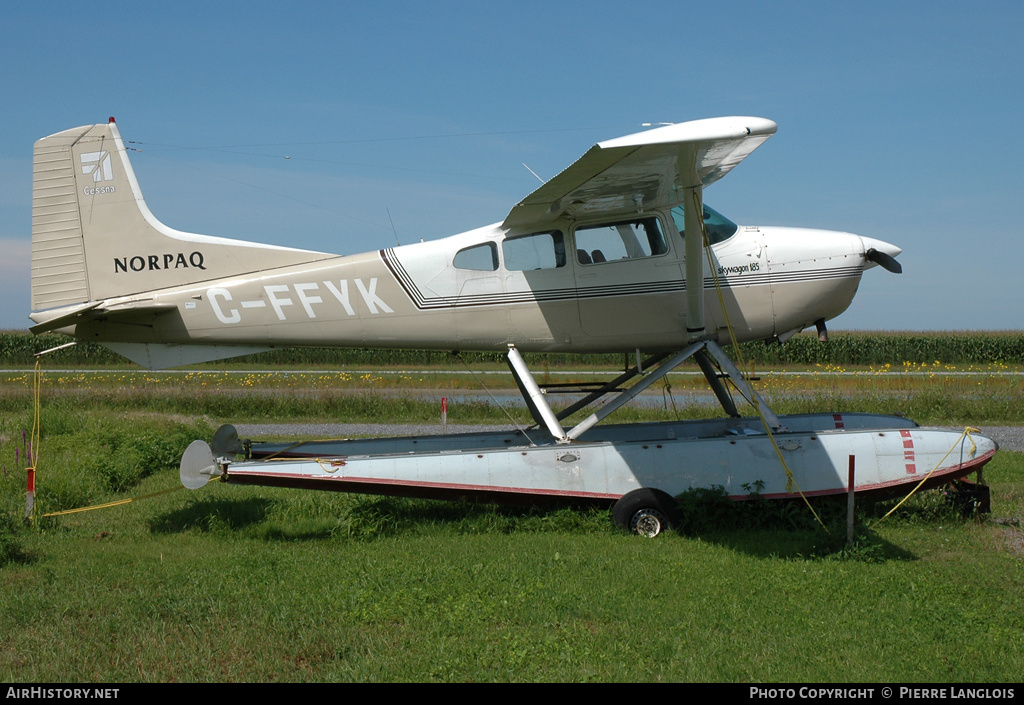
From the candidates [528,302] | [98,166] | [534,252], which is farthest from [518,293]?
[98,166]

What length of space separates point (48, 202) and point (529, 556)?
6.66m

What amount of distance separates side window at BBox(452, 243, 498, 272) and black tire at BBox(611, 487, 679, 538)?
303cm

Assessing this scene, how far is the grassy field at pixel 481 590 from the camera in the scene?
15.7 ft

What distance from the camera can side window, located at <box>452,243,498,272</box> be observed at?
9.03m

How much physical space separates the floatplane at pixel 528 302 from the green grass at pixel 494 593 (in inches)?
22.3

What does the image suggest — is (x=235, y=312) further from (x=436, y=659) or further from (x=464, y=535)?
(x=436, y=659)

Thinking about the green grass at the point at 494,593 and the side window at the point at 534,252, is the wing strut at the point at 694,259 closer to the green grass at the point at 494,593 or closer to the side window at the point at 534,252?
the side window at the point at 534,252

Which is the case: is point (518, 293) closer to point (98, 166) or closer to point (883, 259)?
point (883, 259)

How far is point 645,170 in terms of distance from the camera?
783 centimetres

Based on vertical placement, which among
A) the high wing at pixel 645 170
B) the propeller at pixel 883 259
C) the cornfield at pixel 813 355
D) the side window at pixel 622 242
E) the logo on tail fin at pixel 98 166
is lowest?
the cornfield at pixel 813 355

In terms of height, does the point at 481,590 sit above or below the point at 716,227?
below

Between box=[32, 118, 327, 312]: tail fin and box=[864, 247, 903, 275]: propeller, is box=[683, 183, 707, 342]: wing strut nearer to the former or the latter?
box=[864, 247, 903, 275]: propeller

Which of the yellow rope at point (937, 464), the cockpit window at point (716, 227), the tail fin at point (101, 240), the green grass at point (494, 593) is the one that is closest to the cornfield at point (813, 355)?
the cockpit window at point (716, 227)

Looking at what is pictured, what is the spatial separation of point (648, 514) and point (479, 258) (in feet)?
11.1
